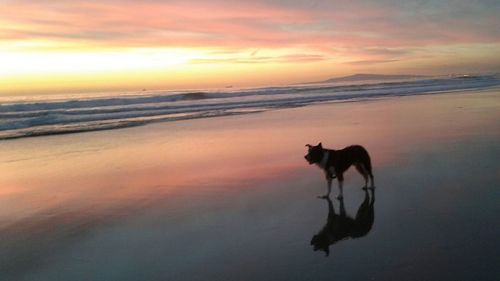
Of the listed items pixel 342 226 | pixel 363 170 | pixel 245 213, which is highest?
pixel 363 170

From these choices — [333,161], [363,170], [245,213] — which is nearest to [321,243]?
[245,213]

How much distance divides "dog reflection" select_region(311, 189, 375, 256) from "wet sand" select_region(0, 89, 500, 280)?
21mm

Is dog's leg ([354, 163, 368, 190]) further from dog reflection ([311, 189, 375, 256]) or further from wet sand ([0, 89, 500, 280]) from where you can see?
dog reflection ([311, 189, 375, 256])

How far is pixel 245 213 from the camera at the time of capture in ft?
18.6

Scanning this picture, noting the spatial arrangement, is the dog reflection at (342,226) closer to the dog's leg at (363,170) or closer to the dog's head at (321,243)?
the dog's head at (321,243)

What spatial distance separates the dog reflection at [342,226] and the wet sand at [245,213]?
21 mm

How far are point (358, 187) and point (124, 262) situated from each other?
3929 millimetres

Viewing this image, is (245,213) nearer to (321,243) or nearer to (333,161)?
(321,243)

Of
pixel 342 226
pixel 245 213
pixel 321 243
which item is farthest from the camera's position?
pixel 245 213

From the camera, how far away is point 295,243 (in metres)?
4.59

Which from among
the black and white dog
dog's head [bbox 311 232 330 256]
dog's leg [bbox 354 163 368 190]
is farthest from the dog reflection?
dog's leg [bbox 354 163 368 190]

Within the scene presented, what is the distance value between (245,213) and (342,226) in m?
1.23

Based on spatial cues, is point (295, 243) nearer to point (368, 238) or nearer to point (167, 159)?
point (368, 238)

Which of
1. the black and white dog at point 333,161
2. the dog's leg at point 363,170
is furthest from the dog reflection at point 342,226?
the dog's leg at point 363,170
